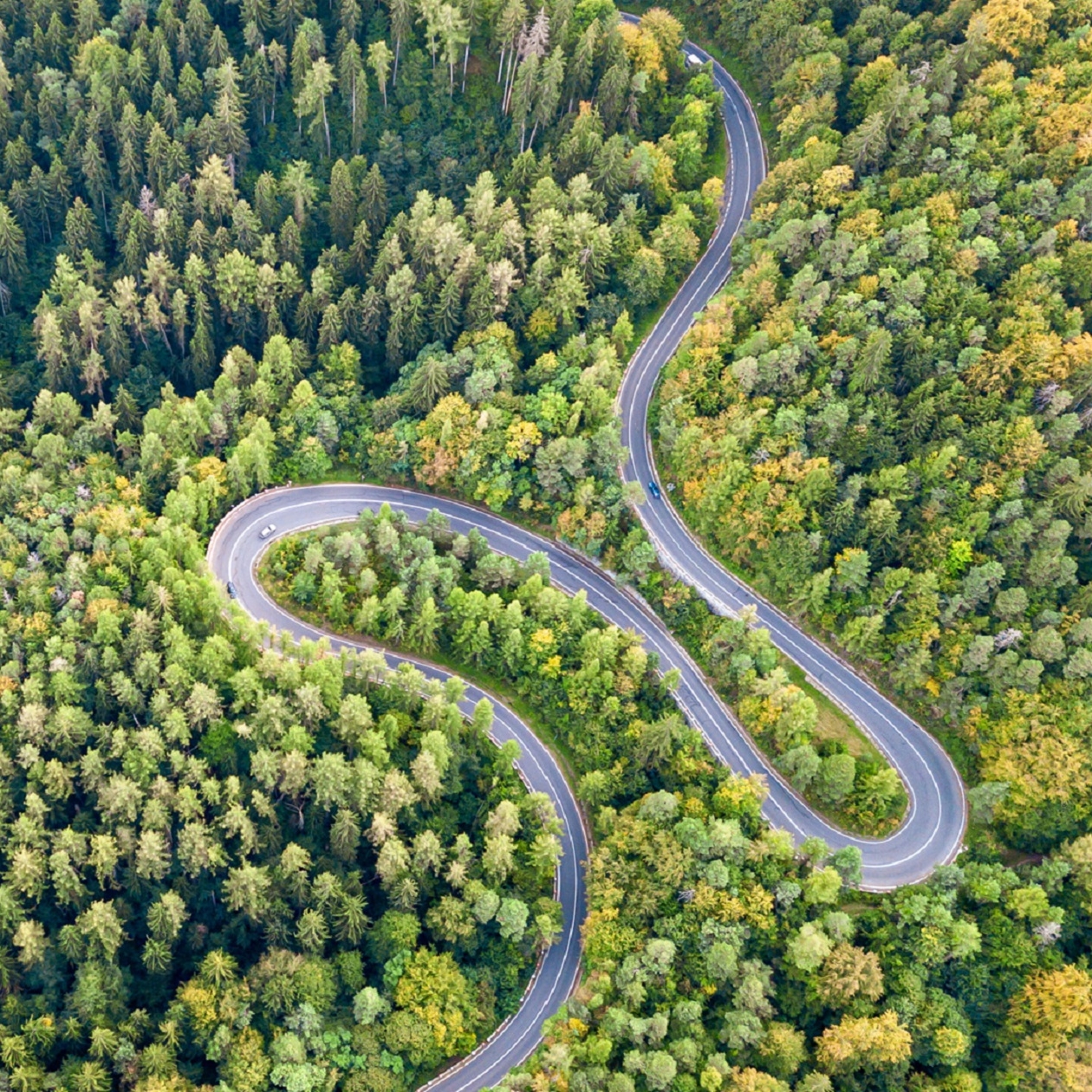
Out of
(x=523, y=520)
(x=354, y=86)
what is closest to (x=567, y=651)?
(x=523, y=520)

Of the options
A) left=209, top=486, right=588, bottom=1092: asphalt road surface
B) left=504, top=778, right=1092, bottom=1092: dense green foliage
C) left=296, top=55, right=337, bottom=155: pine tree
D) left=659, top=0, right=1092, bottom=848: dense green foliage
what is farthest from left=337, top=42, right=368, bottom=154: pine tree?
left=504, top=778, right=1092, bottom=1092: dense green foliage

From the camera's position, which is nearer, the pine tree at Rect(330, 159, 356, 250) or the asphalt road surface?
the asphalt road surface

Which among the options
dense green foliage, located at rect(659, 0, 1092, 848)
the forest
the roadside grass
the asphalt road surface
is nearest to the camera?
the forest

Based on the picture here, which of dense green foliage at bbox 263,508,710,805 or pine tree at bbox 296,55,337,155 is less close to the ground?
pine tree at bbox 296,55,337,155

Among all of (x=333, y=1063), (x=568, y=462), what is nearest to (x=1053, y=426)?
(x=568, y=462)

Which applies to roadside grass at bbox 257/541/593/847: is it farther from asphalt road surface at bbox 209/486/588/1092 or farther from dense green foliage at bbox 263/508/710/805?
asphalt road surface at bbox 209/486/588/1092

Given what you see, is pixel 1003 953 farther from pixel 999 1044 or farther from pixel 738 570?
pixel 738 570

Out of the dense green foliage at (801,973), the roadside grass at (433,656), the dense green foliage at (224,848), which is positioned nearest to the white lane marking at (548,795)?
the roadside grass at (433,656)
